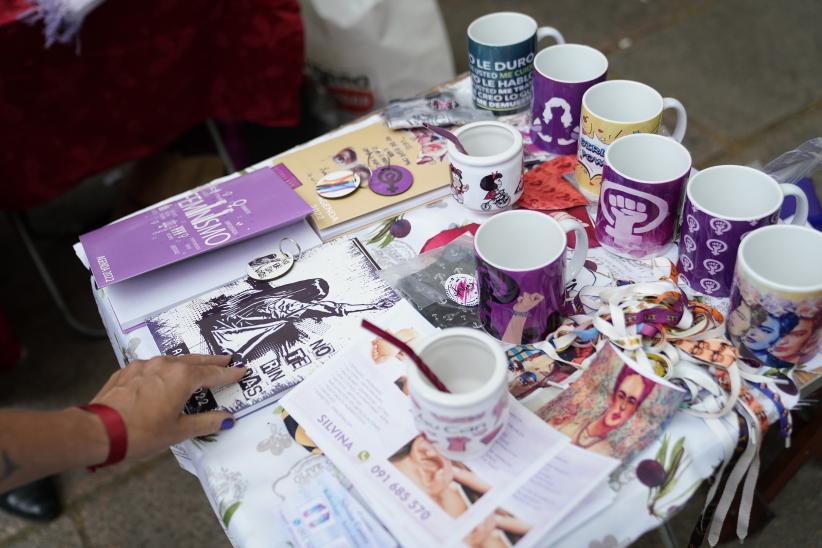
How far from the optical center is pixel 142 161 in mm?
1871

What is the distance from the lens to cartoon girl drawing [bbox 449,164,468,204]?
93 cm

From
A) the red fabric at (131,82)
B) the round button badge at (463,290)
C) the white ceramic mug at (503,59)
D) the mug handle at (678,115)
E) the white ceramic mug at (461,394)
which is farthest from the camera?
the red fabric at (131,82)

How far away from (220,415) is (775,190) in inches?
25.6

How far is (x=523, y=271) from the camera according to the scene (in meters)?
0.73

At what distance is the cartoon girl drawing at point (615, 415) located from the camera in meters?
0.69

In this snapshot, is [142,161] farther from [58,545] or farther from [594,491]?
[594,491]

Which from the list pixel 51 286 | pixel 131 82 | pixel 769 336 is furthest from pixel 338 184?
pixel 51 286

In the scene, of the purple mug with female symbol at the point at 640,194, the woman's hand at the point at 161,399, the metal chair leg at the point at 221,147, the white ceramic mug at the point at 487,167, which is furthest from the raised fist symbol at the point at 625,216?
the metal chair leg at the point at 221,147

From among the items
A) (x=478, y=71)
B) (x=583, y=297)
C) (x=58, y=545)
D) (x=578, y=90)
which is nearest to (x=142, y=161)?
(x=58, y=545)

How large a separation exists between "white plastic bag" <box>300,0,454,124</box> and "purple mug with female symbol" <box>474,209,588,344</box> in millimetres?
973

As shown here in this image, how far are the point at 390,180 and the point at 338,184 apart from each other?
74mm

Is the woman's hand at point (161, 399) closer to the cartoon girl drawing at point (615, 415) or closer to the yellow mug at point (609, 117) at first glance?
the cartoon girl drawing at point (615, 415)

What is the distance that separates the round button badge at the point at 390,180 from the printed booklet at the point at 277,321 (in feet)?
0.39

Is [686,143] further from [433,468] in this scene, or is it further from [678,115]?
[433,468]
